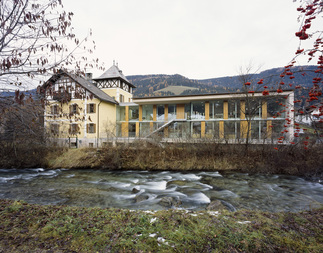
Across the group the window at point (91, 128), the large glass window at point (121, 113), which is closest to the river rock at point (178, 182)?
the window at point (91, 128)

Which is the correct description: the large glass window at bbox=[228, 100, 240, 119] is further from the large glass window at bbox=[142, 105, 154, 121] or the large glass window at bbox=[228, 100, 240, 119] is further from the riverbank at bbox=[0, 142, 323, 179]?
the large glass window at bbox=[142, 105, 154, 121]

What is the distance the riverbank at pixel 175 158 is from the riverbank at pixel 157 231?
9.88m

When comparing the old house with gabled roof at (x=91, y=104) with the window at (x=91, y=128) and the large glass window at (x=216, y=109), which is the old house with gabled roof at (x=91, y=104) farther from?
the large glass window at (x=216, y=109)

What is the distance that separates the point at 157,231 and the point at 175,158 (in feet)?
38.3

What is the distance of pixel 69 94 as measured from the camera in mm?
3904

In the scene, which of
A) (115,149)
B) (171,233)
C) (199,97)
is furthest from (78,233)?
(199,97)

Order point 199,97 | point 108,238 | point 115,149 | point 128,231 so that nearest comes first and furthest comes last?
point 108,238, point 128,231, point 115,149, point 199,97

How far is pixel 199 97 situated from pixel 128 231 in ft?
73.9

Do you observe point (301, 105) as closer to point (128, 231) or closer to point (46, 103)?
point (128, 231)

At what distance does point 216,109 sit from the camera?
25.1 m

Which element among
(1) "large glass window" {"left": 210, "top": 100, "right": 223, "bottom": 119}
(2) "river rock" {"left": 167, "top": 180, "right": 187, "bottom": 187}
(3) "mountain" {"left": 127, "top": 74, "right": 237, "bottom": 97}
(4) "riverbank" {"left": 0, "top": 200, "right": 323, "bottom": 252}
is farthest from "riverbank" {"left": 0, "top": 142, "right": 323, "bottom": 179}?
(3) "mountain" {"left": 127, "top": 74, "right": 237, "bottom": 97}

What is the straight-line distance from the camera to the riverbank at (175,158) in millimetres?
13359

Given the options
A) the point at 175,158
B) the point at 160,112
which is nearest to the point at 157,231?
the point at 175,158

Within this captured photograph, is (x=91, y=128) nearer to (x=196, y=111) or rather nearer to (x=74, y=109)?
(x=196, y=111)
